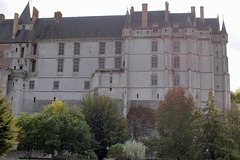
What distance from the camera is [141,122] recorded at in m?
45.6

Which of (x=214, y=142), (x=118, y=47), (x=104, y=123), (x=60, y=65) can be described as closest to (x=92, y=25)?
(x=118, y=47)

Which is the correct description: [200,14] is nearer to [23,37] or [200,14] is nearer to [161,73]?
[161,73]

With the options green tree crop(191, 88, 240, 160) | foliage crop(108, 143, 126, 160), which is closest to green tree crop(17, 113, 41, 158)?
foliage crop(108, 143, 126, 160)

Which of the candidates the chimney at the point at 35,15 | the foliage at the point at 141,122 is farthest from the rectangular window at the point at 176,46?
the chimney at the point at 35,15

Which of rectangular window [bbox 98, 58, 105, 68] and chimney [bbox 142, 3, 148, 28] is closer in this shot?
chimney [bbox 142, 3, 148, 28]

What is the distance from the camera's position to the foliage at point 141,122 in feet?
147

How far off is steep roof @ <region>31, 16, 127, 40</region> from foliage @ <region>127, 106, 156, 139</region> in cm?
1349

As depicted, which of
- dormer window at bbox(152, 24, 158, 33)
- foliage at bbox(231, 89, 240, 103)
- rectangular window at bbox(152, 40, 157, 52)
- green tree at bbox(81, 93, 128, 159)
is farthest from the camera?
foliage at bbox(231, 89, 240, 103)

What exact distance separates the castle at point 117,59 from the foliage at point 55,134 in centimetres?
1401

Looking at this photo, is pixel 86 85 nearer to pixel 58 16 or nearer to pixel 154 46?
pixel 154 46

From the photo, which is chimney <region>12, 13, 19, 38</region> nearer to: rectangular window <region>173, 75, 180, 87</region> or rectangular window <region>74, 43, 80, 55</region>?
rectangular window <region>74, 43, 80, 55</region>

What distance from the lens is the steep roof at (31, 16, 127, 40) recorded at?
53.7 meters

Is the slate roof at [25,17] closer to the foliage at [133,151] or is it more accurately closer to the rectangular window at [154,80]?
the rectangular window at [154,80]

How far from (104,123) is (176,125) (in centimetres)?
885
